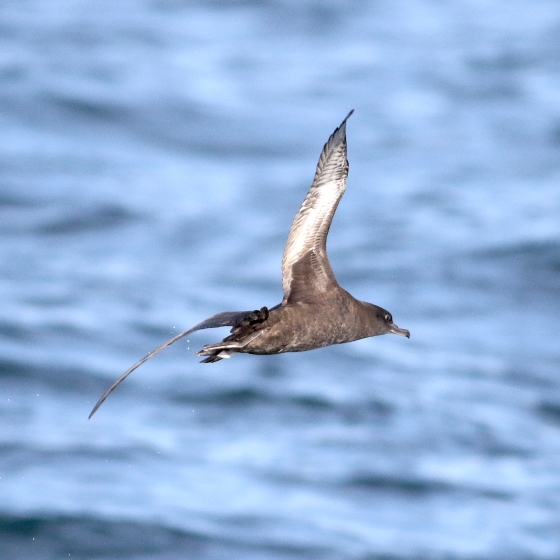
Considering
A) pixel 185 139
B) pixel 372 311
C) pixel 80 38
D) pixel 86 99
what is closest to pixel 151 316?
pixel 185 139

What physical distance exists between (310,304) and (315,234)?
0.48 metres

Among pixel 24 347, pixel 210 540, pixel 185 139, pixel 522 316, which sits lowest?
pixel 210 540

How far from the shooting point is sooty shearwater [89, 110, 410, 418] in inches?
324

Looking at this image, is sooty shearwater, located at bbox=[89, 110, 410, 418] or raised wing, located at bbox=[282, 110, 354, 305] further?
raised wing, located at bbox=[282, 110, 354, 305]

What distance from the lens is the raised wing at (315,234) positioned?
8.62 meters

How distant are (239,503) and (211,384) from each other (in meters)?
5.12

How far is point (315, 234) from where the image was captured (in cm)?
883

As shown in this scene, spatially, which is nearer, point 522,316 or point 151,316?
point 151,316

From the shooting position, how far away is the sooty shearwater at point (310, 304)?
8227mm

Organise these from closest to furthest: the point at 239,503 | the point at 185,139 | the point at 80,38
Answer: the point at 239,503
the point at 185,139
the point at 80,38

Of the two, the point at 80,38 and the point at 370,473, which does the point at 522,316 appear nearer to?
the point at 370,473

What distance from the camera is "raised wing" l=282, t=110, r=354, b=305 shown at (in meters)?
8.62

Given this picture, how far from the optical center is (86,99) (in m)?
50.5

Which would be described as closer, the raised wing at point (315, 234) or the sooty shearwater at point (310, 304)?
the sooty shearwater at point (310, 304)
